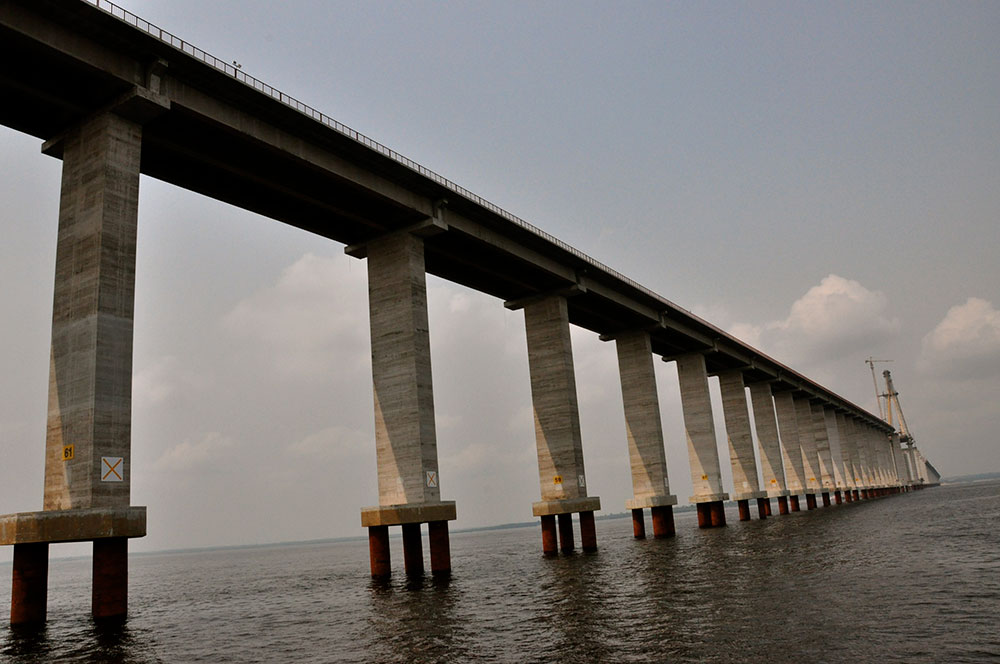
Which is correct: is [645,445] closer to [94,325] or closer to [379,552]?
[379,552]

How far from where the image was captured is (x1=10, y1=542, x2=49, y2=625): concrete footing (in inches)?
866

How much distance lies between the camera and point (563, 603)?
23.0 m

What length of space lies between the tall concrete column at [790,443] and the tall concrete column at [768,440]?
6.84m

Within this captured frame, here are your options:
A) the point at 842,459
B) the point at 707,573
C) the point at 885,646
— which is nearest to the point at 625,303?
the point at 707,573

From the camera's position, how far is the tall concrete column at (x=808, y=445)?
3873 inches

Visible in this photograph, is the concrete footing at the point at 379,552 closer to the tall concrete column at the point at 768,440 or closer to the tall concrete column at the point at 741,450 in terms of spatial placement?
the tall concrete column at the point at 741,450

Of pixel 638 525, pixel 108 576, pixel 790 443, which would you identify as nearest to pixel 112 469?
pixel 108 576

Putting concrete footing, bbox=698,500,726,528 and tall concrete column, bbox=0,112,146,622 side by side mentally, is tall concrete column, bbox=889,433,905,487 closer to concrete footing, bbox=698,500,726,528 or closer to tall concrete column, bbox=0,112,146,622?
concrete footing, bbox=698,500,726,528

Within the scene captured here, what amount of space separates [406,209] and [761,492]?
53400 millimetres

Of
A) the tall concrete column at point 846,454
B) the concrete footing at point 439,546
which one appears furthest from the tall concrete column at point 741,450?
the tall concrete column at point 846,454

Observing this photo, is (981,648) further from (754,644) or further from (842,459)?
(842,459)

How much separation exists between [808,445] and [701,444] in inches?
1777

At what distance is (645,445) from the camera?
56.3 metres

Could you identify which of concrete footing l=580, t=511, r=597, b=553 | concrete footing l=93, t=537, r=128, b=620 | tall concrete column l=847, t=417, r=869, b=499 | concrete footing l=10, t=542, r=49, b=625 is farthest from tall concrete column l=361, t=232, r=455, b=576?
tall concrete column l=847, t=417, r=869, b=499
